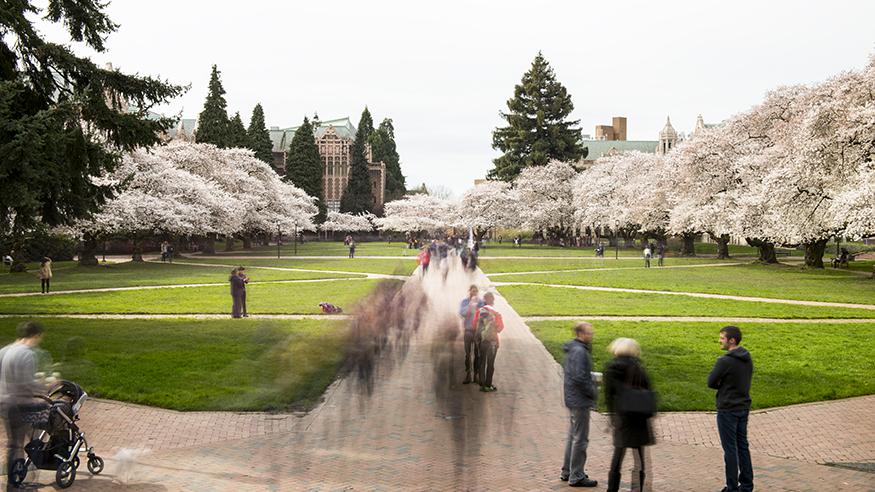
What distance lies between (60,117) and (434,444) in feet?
A: 36.6

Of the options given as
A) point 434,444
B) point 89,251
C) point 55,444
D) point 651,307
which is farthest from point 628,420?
point 89,251

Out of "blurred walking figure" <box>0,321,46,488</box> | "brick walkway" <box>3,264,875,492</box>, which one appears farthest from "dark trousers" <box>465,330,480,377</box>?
"blurred walking figure" <box>0,321,46,488</box>

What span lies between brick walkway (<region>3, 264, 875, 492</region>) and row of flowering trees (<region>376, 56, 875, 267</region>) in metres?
20.6

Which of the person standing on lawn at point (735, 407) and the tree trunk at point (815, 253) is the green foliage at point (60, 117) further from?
the tree trunk at point (815, 253)

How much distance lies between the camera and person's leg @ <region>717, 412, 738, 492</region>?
21.0ft

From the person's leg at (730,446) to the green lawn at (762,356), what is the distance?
3.04 metres

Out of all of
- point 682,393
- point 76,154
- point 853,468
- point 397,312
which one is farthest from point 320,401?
point 76,154

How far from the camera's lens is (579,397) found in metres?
6.79

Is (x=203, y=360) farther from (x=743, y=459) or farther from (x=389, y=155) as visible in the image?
(x=389, y=155)

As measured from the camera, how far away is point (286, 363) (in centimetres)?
1224

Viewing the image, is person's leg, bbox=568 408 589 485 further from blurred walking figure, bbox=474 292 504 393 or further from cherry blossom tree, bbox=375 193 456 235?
cherry blossom tree, bbox=375 193 456 235

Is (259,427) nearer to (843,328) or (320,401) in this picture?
(320,401)

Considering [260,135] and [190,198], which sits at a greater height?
[260,135]

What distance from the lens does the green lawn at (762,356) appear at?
401 inches
